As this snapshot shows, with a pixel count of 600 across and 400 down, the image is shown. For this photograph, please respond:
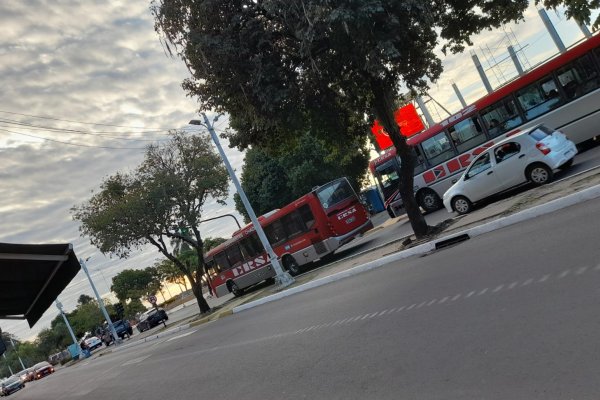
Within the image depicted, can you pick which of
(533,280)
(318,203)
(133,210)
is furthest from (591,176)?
(133,210)

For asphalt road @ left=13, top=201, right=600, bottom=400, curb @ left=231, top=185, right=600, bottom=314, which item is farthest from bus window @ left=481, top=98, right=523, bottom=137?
asphalt road @ left=13, top=201, right=600, bottom=400

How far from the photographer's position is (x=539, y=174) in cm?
1441

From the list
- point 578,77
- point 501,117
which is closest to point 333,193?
point 501,117

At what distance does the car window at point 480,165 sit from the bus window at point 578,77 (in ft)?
13.2

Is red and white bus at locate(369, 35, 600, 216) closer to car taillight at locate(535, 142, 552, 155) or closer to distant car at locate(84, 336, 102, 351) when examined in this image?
car taillight at locate(535, 142, 552, 155)

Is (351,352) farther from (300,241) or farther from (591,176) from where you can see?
(300,241)

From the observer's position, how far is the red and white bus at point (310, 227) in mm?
22797

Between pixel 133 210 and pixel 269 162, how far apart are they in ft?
65.9

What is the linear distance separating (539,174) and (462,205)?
104 inches

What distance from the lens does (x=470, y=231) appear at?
11844mm

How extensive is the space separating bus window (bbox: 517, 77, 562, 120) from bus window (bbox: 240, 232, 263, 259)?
47.9 feet

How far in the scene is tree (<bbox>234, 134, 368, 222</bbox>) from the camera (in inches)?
1674

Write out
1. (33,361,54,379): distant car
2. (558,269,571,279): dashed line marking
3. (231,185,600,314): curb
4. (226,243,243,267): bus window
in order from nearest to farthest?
(558,269,571,279): dashed line marking, (231,185,600,314): curb, (226,243,243,267): bus window, (33,361,54,379): distant car

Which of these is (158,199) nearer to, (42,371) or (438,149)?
(438,149)
